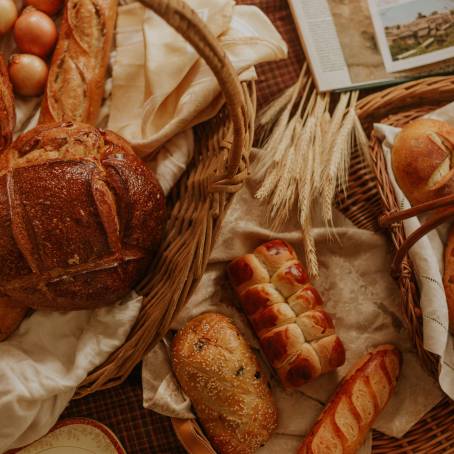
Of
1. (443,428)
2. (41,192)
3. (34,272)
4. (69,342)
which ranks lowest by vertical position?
(443,428)

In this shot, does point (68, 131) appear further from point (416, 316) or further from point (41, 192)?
point (416, 316)

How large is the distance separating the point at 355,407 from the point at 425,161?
2.17 feet

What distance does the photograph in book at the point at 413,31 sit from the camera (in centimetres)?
167

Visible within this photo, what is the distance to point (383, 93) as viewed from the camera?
155cm

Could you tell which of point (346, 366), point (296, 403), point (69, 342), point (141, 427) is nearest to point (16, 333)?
point (69, 342)

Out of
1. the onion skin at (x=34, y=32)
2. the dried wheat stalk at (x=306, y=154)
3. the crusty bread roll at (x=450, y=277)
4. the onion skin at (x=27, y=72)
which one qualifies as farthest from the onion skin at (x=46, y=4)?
the crusty bread roll at (x=450, y=277)

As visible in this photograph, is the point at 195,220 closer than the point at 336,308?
Yes

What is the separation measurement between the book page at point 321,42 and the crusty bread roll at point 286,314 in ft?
1.88

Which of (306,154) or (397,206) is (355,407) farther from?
(306,154)

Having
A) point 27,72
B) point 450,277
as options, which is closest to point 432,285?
point 450,277

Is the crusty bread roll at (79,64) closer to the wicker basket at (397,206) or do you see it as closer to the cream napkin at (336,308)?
the cream napkin at (336,308)

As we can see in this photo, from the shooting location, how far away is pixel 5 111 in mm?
1345

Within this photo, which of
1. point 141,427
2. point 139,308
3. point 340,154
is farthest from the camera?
point 141,427

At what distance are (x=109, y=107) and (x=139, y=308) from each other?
60cm
